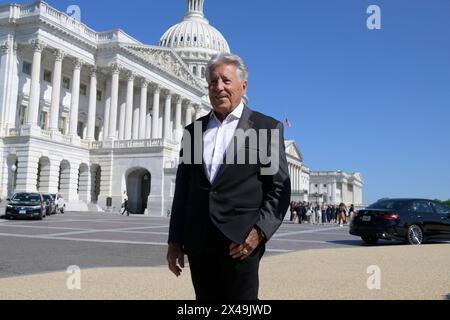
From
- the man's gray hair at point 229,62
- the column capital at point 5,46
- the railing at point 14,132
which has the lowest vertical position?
the man's gray hair at point 229,62

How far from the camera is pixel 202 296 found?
3.38m

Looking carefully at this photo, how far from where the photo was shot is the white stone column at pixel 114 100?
5458 centimetres

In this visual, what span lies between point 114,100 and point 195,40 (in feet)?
223

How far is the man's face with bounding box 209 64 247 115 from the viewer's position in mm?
3533

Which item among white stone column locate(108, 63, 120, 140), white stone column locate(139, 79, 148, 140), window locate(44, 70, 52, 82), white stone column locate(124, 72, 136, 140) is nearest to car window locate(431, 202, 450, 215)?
white stone column locate(108, 63, 120, 140)

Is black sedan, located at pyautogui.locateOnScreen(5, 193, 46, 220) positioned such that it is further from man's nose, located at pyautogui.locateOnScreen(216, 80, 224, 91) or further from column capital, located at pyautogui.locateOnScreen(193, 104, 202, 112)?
column capital, located at pyautogui.locateOnScreen(193, 104, 202, 112)

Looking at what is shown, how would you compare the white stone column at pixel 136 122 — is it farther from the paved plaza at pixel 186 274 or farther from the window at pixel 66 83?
the paved plaza at pixel 186 274

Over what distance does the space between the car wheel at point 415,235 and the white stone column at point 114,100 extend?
4232cm

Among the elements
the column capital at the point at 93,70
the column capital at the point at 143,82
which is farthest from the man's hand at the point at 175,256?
the column capital at the point at 143,82

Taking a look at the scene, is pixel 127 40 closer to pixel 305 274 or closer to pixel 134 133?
pixel 134 133

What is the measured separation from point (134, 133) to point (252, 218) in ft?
190

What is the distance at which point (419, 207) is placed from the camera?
54.8 ft

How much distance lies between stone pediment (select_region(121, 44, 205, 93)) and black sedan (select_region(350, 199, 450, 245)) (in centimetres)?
4394

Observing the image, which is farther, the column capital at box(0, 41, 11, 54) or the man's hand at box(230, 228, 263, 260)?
the column capital at box(0, 41, 11, 54)
